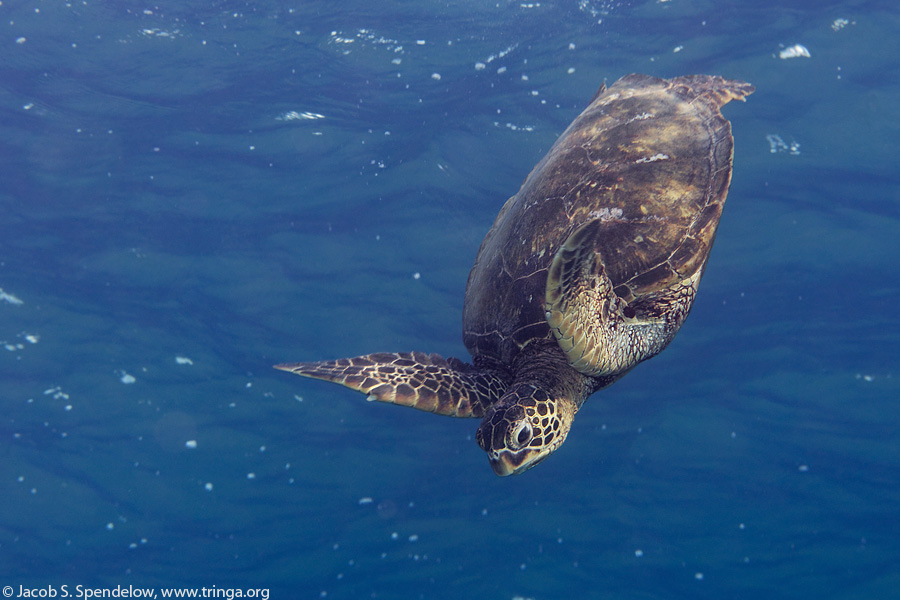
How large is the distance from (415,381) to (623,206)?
2580 millimetres

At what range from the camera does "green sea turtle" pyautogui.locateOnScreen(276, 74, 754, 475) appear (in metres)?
4.17

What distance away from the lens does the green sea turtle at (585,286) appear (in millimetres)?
4168

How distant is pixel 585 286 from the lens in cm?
380

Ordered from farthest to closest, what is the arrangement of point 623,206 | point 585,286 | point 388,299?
point 388,299
point 623,206
point 585,286

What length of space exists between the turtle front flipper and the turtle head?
0.45 meters

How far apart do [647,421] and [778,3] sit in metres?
10.8

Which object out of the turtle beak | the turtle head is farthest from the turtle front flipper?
the turtle beak

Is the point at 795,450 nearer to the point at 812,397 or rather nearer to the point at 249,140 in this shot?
the point at 812,397

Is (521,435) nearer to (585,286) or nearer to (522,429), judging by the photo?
(522,429)

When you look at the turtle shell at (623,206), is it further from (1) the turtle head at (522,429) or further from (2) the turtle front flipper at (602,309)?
(1) the turtle head at (522,429)

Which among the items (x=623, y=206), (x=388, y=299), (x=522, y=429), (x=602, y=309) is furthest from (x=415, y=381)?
(x=388, y=299)

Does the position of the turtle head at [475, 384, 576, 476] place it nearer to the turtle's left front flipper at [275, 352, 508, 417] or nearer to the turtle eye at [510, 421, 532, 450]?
the turtle eye at [510, 421, 532, 450]

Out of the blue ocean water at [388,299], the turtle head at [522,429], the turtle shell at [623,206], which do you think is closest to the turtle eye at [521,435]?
the turtle head at [522,429]

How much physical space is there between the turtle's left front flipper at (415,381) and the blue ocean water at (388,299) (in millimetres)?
5851
